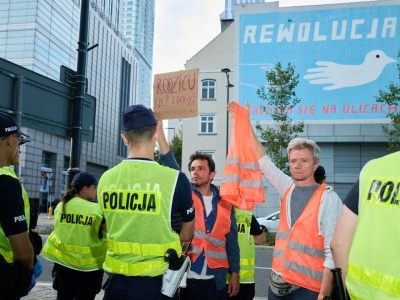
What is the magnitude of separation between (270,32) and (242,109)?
24.4 meters

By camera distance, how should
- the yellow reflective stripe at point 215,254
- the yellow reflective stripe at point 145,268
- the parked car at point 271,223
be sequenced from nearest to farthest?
the yellow reflective stripe at point 145,268 < the yellow reflective stripe at point 215,254 < the parked car at point 271,223

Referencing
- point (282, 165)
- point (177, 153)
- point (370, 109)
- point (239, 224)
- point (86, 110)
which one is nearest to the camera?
point (239, 224)

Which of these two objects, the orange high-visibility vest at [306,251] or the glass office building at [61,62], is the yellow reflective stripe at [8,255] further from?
the glass office building at [61,62]

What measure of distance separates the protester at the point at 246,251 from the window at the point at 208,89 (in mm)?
27401

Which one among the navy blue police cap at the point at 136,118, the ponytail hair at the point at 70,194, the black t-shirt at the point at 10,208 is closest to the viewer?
the black t-shirt at the point at 10,208

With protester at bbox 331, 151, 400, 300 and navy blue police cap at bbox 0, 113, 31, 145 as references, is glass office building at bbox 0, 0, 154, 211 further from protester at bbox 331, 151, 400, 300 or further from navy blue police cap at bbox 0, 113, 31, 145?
protester at bbox 331, 151, 400, 300

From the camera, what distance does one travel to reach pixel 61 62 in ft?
157

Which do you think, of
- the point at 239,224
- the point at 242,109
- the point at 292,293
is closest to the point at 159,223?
the point at 292,293

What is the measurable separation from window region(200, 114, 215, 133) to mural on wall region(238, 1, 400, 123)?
5.16m

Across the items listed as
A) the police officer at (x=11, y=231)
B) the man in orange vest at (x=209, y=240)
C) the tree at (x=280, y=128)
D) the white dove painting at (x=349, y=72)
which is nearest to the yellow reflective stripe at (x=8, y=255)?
the police officer at (x=11, y=231)

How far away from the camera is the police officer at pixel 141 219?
2.87 meters

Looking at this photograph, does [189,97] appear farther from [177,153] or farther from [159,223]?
[177,153]

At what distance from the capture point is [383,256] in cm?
191

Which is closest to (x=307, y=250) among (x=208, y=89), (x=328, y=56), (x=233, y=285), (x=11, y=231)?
(x=233, y=285)
